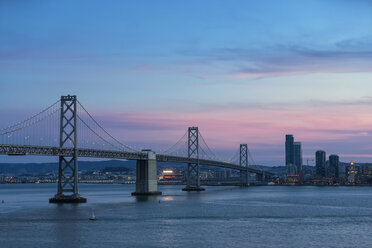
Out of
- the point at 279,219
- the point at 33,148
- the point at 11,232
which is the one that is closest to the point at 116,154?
the point at 33,148

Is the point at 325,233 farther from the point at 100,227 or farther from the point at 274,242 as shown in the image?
the point at 100,227

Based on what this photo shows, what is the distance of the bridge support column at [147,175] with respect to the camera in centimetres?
10044

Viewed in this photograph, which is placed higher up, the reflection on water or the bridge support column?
the bridge support column

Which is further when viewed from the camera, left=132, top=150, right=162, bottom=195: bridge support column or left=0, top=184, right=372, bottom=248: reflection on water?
left=132, top=150, right=162, bottom=195: bridge support column

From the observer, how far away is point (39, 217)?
59.0 meters

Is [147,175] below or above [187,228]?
above

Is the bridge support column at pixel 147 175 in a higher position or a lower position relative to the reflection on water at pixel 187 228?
higher

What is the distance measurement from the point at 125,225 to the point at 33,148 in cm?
2299

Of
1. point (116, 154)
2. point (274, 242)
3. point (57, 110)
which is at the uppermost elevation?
point (57, 110)

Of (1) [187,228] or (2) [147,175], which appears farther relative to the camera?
(2) [147,175]

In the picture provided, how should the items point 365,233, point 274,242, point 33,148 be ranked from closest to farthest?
point 274,242
point 365,233
point 33,148

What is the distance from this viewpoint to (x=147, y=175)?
333 feet

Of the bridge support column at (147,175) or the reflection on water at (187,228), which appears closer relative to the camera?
the reflection on water at (187,228)

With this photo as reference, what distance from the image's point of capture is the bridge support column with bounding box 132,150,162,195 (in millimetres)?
100444
